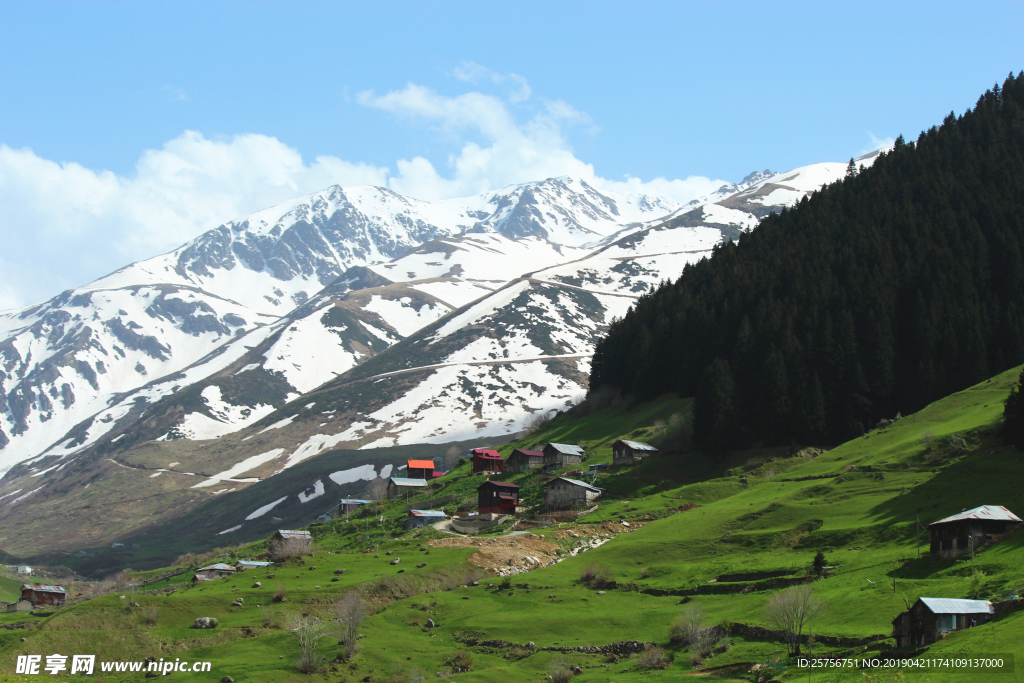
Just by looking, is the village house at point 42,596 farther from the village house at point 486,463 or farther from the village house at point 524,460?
the village house at point 524,460

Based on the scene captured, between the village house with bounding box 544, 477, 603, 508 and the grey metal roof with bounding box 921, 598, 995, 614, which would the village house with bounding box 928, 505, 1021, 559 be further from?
the village house with bounding box 544, 477, 603, 508

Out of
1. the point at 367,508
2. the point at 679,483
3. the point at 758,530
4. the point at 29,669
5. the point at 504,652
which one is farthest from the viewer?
the point at 367,508

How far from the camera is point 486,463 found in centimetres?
13162

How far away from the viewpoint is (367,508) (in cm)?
12619

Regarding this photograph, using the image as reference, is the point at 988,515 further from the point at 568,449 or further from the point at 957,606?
the point at 568,449

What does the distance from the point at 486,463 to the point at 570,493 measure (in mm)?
35718

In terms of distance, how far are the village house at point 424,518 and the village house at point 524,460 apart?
68.0 feet

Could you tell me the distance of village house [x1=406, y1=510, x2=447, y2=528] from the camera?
102 metres

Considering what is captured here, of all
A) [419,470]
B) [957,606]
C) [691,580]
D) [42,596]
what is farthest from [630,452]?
[957,606]

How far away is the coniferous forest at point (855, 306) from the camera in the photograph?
335ft

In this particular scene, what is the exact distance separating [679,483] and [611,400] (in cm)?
4740

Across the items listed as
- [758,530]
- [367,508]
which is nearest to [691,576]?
[758,530]

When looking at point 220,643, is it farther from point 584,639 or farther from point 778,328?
point 778,328

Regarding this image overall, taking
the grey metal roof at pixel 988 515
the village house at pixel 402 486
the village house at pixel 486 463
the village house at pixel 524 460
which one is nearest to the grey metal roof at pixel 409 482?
the village house at pixel 402 486
